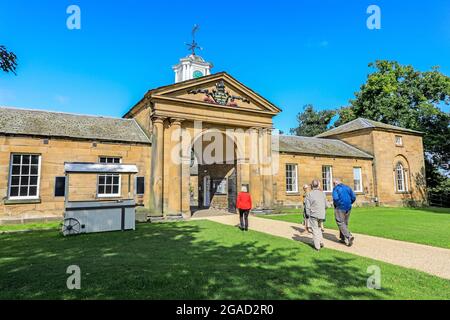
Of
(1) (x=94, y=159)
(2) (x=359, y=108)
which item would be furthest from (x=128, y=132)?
(2) (x=359, y=108)

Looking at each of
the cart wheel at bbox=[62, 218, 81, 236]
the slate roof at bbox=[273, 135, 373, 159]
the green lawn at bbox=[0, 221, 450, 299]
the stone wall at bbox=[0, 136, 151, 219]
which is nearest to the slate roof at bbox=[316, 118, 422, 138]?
A: the slate roof at bbox=[273, 135, 373, 159]

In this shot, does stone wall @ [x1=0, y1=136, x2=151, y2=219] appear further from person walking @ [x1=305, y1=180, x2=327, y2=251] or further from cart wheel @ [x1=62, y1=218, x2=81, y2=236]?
person walking @ [x1=305, y1=180, x2=327, y2=251]

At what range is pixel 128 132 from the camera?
1631cm

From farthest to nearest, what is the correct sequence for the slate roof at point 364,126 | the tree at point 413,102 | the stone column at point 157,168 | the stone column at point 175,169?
the tree at point 413,102 → the slate roof at point 364,126 → the stone column at point 175,169 → the stone column at point 157,168

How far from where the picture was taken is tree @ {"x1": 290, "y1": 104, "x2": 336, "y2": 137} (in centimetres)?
4522

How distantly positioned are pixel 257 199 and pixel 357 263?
11.5m

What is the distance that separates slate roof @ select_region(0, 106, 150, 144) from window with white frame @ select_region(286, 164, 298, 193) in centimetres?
1125

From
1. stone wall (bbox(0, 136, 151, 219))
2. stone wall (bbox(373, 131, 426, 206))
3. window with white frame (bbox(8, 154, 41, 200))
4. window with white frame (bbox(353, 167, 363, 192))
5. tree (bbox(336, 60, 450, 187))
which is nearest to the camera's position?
stone wall (bbox(0, 136, 151, 219))

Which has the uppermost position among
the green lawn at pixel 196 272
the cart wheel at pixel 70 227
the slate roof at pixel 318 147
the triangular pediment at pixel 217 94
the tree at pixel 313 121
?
the tree at pixel 313 121

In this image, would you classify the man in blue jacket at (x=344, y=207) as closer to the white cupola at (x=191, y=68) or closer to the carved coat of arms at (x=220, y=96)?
the carved coat of arms at (x=220, y=96)

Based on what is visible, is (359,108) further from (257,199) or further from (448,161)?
(257,199)

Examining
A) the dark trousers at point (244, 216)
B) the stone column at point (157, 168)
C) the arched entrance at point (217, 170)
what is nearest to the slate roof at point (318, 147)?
the arched entrance at point (217, 170)

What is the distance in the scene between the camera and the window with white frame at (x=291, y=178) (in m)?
21.3

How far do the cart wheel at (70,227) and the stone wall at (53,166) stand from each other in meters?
4.62
